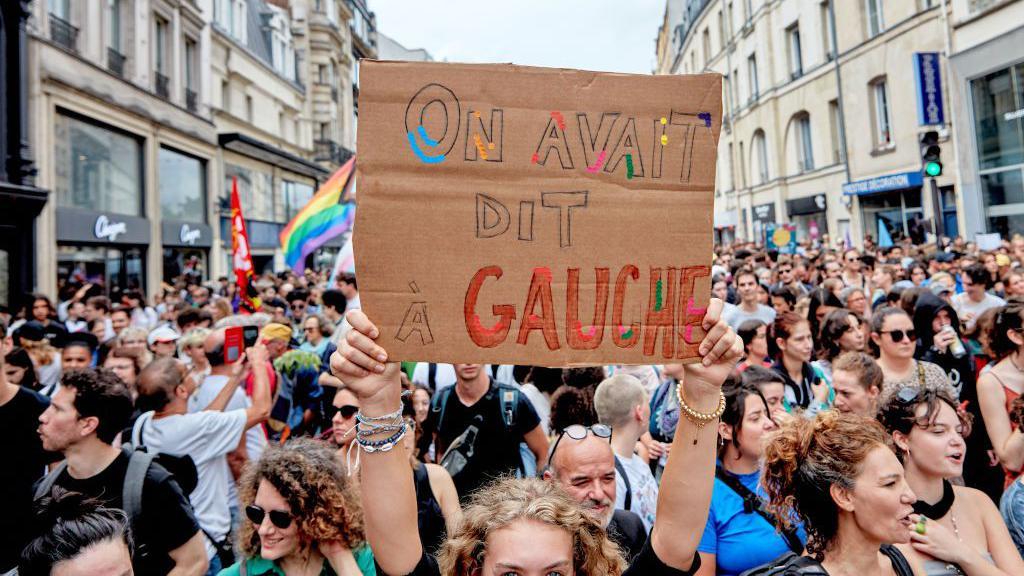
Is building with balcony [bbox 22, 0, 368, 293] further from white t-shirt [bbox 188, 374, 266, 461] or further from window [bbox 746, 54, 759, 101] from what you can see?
window [bbox 746, 54, 759, 101]

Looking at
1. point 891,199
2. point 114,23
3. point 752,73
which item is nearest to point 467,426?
point 114,23

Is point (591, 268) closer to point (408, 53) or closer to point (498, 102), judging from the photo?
point (498, 102)

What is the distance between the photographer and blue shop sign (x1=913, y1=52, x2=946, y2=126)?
20547mm

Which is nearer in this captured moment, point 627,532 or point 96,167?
point 627,532

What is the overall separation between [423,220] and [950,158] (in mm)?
24204

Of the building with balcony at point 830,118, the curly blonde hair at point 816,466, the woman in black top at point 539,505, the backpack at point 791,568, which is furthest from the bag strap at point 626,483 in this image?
the building with balcony at point 830,118

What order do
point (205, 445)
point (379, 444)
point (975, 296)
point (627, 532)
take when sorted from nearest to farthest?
point (379, 444) < point (627, 532) < point (205, 445) < point (975, 296)

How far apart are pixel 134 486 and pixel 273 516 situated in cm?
79

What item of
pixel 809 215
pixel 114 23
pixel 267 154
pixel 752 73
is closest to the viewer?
pixel 114 23

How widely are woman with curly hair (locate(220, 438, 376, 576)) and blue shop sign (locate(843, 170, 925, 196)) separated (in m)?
24.8

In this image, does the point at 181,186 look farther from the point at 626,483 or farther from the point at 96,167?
the point at 626,483

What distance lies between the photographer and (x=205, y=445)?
3.86 m

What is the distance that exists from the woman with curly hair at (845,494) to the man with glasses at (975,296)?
572 cm

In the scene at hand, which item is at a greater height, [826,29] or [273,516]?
[826,29]
